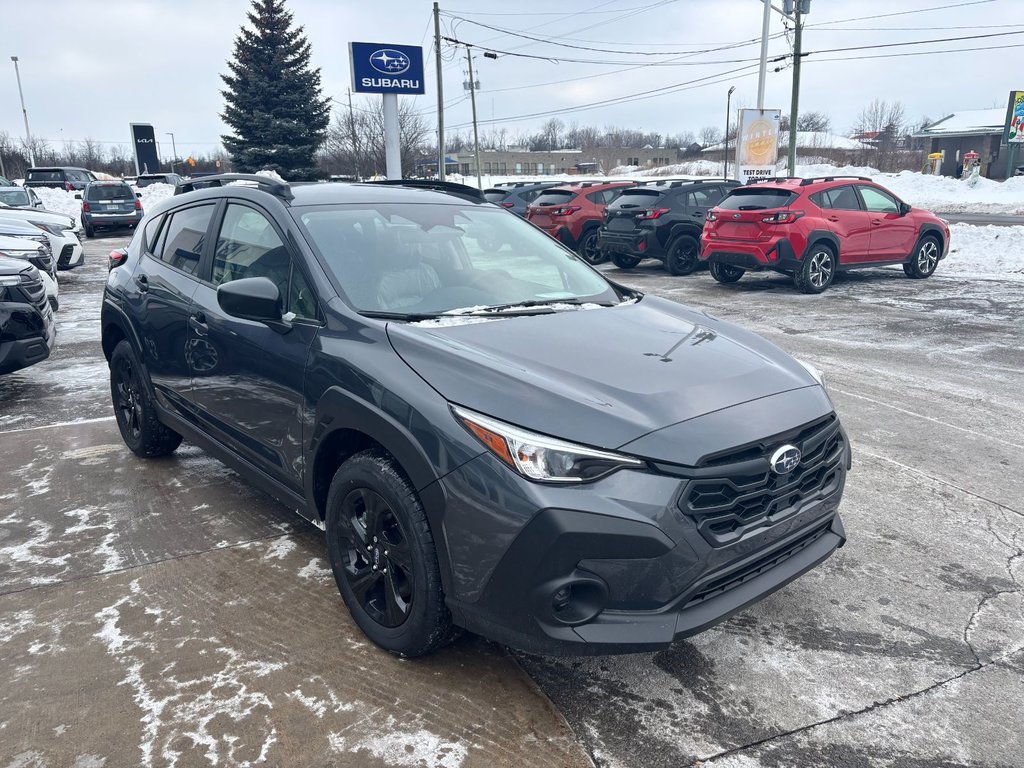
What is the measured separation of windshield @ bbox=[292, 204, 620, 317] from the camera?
10.8ft

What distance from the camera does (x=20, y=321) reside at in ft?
20.3

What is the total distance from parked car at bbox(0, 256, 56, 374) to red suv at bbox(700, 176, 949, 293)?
9.25m

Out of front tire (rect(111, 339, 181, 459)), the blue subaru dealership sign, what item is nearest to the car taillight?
front tire (rect(111, 339, 181, 459))

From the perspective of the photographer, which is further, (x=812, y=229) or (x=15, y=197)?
(x=15, y=197)

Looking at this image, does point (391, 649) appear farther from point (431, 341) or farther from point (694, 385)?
point (694, 385)

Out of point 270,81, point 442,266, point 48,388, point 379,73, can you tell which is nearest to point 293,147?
point 270,81

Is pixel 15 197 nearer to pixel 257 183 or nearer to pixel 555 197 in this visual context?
pixel 555 197

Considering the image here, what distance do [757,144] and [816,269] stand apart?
1282 cm

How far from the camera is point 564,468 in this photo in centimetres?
231

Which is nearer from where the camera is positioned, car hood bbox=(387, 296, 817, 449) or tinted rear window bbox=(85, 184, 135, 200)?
car hood bbox=(387, 296, 817, 449)

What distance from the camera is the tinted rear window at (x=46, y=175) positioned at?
34.8 meters

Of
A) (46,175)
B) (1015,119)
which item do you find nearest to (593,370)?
(46,175)

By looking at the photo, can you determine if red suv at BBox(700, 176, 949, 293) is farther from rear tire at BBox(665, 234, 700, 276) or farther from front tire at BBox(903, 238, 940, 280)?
rear tire at BBox(665, 234, 700, 276)

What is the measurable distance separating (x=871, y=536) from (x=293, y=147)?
37.8 metres
